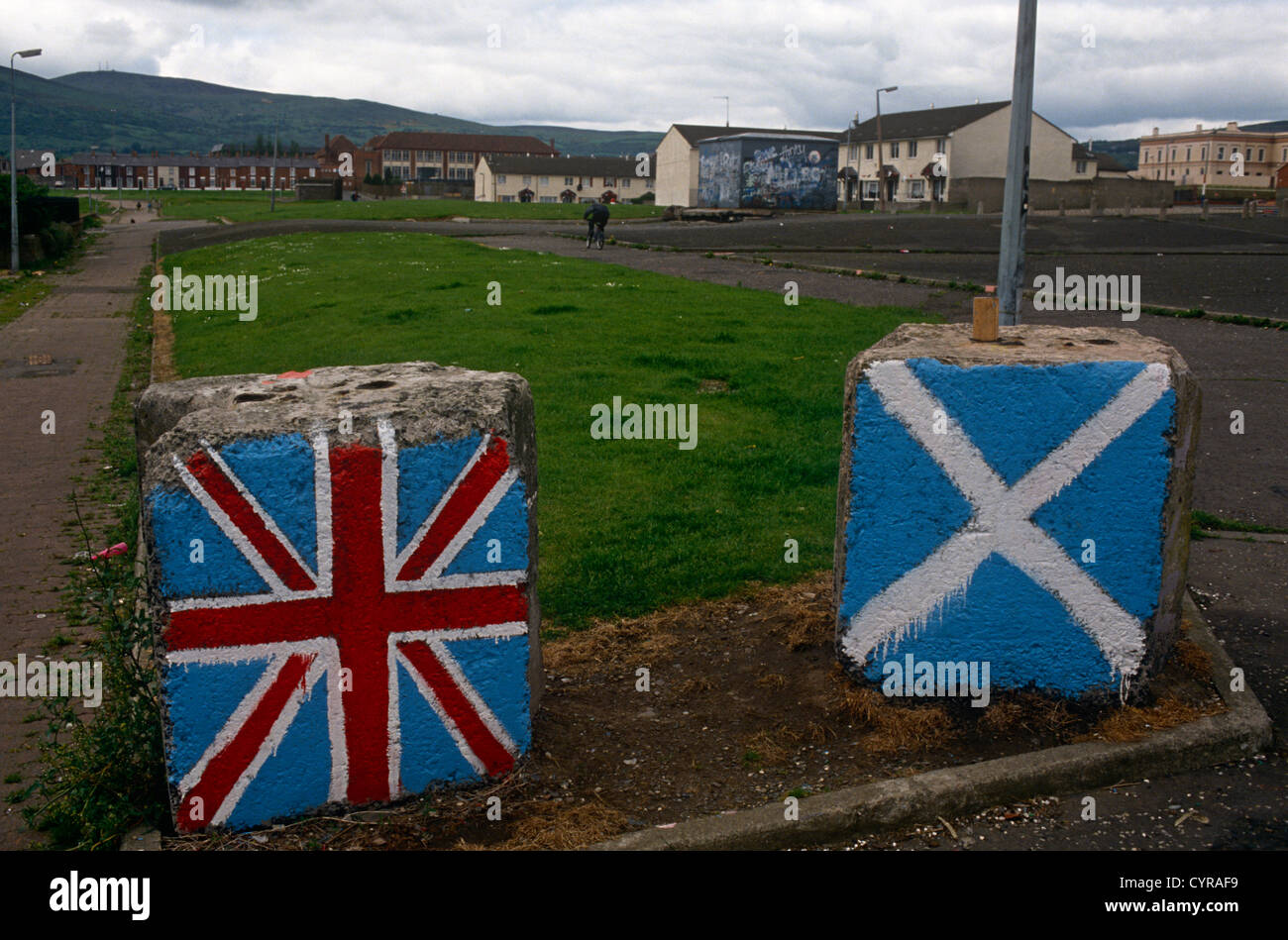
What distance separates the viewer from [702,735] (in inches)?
185

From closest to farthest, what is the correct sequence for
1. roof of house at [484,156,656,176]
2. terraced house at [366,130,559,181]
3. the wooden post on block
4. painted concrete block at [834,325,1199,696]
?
painted concrete block at [834,325,1199,696] → the wooden post on block → roof of house at [484,156,656,176] → terraced house at [366,130,559,181]

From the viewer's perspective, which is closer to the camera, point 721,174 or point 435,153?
point 721,174

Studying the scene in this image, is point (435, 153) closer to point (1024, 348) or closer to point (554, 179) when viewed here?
point (554, 179)

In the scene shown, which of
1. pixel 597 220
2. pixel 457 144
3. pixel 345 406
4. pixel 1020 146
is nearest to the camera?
pixel 345 406

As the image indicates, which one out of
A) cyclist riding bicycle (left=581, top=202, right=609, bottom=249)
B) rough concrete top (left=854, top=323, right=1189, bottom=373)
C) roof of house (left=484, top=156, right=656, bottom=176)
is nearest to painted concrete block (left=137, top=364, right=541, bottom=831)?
rough concrete top (left=854, top=323, right=1189, bottom=373)

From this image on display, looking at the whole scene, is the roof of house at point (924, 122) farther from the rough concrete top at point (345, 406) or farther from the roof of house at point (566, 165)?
the rough concrete top at point (345, 406)

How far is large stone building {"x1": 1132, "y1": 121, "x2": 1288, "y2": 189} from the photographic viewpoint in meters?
120

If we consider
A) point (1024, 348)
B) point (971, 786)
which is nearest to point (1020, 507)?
point (1024, 348)

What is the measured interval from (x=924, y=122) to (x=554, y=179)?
45852 millimetres

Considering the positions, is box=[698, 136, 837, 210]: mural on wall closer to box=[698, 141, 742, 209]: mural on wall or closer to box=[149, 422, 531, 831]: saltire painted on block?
box=[698, 141, 742, 209]: mural on wall
